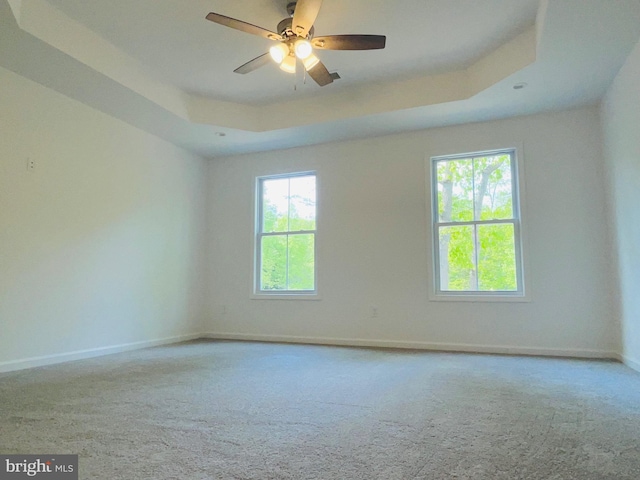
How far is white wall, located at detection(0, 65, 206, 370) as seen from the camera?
3.61m

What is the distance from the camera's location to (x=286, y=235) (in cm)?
571

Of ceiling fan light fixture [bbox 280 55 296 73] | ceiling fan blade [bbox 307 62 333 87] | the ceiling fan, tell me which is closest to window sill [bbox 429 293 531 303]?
ceiling fan blade [bbox 307 62 333 87]

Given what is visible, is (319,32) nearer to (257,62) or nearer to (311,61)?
(311,61)

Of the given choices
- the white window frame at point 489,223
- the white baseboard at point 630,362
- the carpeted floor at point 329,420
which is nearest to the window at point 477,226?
the white window frame at point 489,223

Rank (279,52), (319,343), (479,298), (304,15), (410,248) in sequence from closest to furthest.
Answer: (304,15), (279,52), (479,298), (410,248), (319,343)

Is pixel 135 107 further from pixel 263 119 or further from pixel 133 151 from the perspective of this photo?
pixel 263 119

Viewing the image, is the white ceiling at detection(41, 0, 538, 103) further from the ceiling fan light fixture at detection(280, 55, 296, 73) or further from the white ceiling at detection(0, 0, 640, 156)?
the ceiling fan light fixture at detection(280, 55, 296, 73)

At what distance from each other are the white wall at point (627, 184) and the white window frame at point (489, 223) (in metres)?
0.83

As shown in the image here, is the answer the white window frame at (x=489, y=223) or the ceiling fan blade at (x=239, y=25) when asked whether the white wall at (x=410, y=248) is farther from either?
the ceiling fan blade at (x=239, y=25)

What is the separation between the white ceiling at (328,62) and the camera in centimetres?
319

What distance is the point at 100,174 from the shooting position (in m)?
4.46

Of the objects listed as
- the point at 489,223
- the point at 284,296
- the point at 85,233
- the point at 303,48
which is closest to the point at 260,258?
the point at 284,296

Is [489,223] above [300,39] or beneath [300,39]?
beneath

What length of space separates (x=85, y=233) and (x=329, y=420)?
3331 mm
